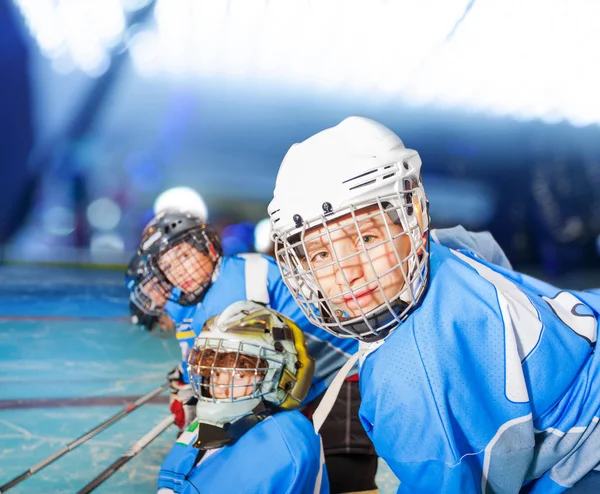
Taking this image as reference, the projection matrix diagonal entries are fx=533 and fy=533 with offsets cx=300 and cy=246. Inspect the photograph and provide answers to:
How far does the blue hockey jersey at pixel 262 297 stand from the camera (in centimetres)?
215

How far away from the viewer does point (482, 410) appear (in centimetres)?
94

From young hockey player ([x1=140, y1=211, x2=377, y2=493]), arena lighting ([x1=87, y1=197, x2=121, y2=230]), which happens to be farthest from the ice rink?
arena lighting ([x1=87, y1=197, x2=121, y2=230])

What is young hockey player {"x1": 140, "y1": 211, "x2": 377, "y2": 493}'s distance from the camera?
204cm

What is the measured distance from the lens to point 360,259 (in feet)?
3.39

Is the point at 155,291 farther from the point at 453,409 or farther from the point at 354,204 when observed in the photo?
the point at 453,409

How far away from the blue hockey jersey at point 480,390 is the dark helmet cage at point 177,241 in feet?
5.30

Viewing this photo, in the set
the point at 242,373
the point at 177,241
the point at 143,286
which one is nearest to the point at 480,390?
the point at 242,373

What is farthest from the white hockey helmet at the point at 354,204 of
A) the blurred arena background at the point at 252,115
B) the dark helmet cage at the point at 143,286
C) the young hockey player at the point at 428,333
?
the blurred arena background at the point at 252,115

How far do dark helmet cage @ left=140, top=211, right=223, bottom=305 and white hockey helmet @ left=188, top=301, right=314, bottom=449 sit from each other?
0.80 meters

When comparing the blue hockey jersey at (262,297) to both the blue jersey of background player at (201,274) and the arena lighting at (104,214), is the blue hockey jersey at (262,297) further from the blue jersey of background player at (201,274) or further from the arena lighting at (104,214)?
the arena lighting at (104,214)

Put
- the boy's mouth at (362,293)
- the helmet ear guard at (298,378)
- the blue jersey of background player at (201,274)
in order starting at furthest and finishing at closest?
the blue jersey of background player at (201,274) → the helmet ear guard at (298,378) → the boy's mouth at (362,293)

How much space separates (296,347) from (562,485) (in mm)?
908

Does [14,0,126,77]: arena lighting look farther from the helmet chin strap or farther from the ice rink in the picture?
the helmet chin strap

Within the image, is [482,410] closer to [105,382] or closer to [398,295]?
[398,295]
